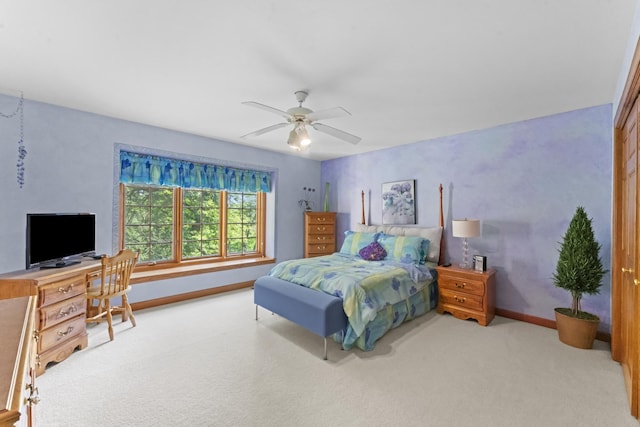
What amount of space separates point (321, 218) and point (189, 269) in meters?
2.43

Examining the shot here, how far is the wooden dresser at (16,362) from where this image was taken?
632mm

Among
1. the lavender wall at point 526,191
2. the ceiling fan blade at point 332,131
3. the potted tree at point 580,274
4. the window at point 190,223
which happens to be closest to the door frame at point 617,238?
the potted tree at point 580,274

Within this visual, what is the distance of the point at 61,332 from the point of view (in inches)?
98.1

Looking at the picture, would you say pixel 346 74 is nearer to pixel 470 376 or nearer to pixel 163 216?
pixel 470 376

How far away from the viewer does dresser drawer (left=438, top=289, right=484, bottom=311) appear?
3332 millimetres

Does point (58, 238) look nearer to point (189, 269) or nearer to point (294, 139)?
point (189, 269)

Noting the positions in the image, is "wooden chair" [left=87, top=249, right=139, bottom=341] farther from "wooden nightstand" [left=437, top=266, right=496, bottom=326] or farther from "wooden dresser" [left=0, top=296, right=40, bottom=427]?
"wooden nightstand" [left=437, top=266, right=496, bottom=326]

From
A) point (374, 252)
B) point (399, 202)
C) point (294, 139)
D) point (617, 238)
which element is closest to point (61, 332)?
point (294, 139)

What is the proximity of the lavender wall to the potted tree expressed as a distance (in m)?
0.37

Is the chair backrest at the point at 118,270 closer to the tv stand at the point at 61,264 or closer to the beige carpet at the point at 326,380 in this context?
the tv stand at the point at 61,264

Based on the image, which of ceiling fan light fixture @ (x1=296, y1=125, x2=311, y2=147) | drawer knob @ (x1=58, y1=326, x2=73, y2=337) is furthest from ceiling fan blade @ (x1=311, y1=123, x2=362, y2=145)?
drawer knob @ (x1=58, y1=326, x2=73, y2=337)

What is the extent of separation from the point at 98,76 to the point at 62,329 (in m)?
2.27

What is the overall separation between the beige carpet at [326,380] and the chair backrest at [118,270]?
491mm

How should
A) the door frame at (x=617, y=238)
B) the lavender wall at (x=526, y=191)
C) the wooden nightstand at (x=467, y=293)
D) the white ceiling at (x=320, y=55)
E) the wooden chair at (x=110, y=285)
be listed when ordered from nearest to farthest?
→ the white ceiling at (x=320, y=55) < the door frame at (x=617, y=238) < the wooden chair at (x=110, y=285) < the lavender wall at (x=526, y=191) < the wooden nightstand at (x=467, y=293)
